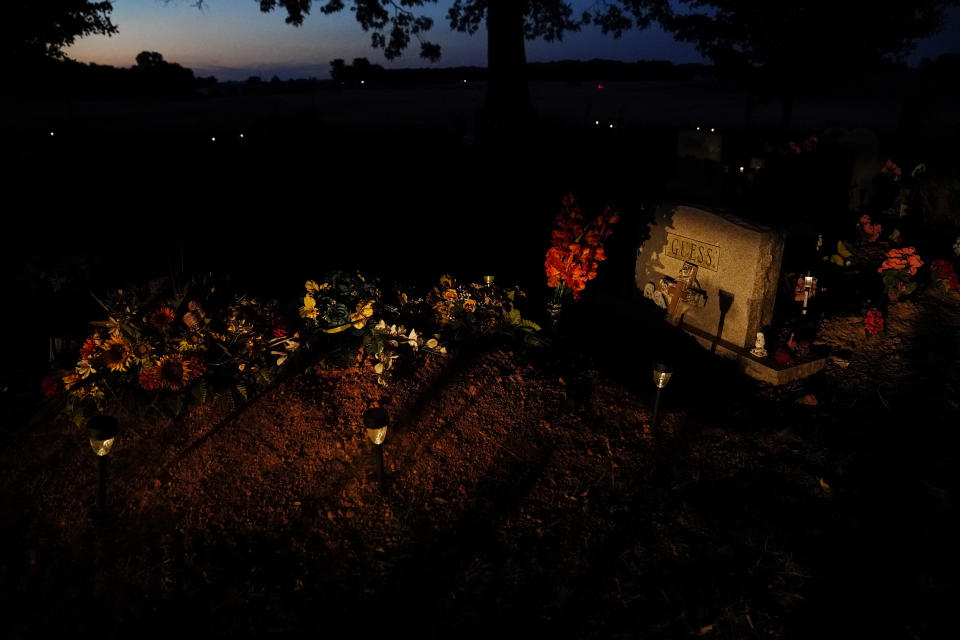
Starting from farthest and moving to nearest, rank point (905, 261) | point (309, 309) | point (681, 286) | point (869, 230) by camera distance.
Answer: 1. point (869, 230)
2. point (905, 261)
3. point (681, 286)
4. point (309, 309)

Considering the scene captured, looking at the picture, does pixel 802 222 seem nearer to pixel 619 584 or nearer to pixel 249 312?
pixel 619 584

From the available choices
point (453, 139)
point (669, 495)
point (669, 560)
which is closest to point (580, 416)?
point (669, 495)

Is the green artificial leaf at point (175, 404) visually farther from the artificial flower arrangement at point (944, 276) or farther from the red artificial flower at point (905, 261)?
the artificial flower arrangement at point (944, 276)

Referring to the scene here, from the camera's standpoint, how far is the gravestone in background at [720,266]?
19.4 feet

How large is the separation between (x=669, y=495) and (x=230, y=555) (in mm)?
3057

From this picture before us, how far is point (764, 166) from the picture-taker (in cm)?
1180

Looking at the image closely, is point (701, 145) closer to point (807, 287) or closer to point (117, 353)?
point (807, 287)

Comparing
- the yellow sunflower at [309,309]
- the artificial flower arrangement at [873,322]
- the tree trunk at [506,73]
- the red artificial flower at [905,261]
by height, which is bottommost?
the artificial flower arrangement at [873,322]

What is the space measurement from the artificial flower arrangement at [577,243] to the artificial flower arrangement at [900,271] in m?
3.91

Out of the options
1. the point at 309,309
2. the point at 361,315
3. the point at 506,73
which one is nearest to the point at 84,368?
the point at 309,309

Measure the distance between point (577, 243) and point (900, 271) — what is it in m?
4.41

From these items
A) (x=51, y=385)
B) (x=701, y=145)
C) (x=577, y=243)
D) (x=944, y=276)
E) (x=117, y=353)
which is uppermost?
(x=701, y=145)

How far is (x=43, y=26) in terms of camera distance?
14742 mm

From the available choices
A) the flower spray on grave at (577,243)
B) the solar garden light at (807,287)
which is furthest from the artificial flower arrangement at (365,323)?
the solar garden light at (807,287)
